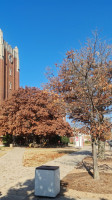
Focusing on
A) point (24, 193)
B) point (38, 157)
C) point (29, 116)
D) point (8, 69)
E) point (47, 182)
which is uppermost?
point (8, 69)

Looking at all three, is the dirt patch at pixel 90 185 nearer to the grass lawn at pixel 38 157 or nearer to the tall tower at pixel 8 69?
the grass lawn at pixel 38 157

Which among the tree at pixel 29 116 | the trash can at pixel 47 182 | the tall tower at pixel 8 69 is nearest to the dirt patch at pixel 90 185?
the trash can at pixel 47 182

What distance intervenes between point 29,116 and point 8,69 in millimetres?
20474

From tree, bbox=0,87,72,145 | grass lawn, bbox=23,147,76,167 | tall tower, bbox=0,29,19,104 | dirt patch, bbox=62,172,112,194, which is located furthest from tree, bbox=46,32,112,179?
tall tower, bbox=0,29,19,104

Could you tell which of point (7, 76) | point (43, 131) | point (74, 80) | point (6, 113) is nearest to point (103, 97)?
point (74, 80)

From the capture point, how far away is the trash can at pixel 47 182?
19.8ft

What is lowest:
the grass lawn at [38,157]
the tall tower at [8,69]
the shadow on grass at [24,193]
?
the grass lawn at [38,157]

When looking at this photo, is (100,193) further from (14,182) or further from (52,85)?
(52,85)

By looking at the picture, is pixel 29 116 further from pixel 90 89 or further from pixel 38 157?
pixel 90 89

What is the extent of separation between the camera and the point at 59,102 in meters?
8.75

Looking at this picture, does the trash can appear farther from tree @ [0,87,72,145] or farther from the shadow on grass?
tree @ [0,87,72,145]

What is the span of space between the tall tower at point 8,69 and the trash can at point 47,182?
34.9 metres

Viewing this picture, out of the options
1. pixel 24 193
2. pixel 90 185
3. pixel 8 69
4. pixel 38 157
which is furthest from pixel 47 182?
pixel 8 69

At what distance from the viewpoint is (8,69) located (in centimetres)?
4534
